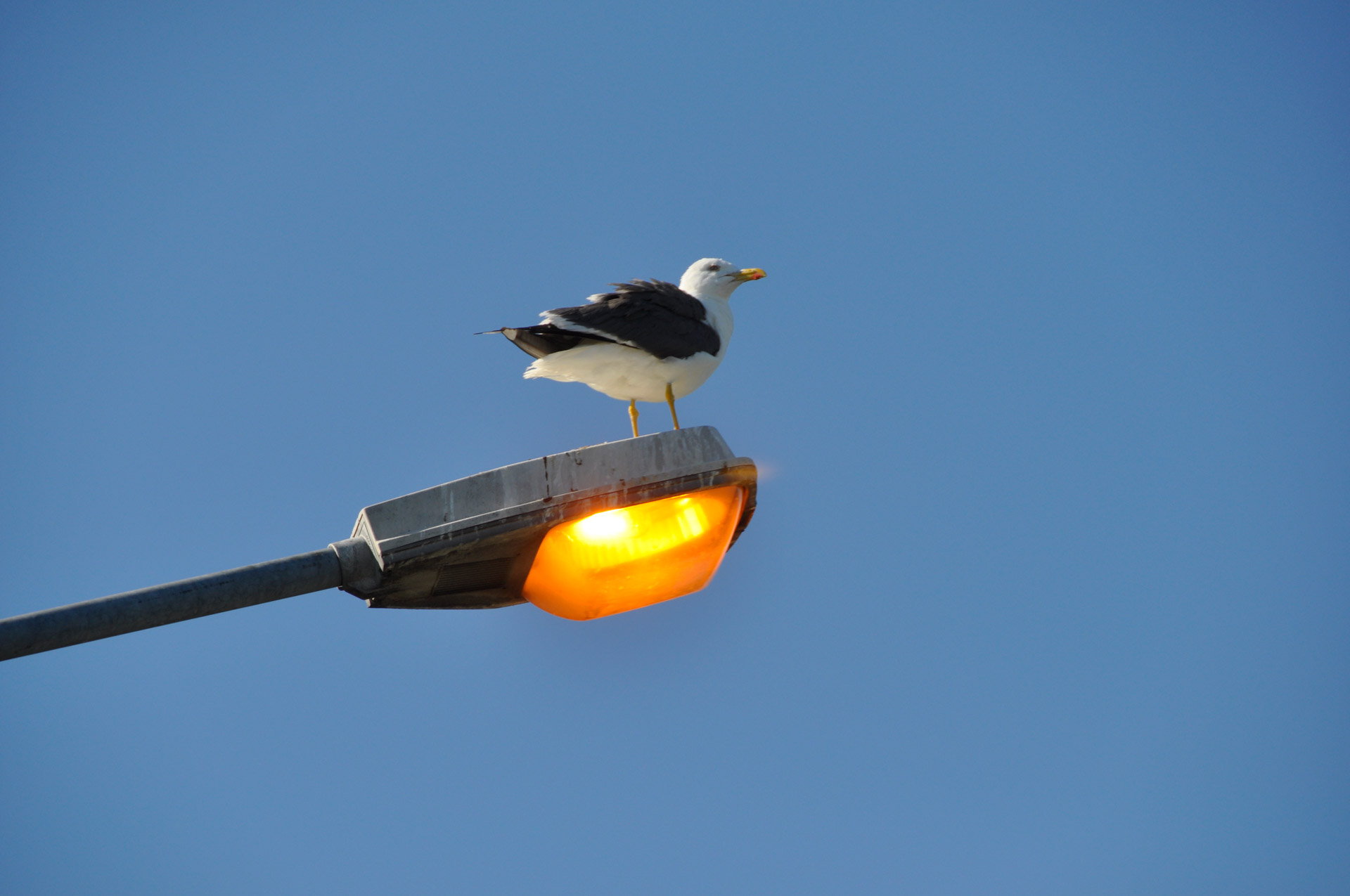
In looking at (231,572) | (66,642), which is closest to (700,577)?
(231,572)

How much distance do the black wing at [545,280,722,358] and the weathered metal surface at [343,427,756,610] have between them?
191 cm

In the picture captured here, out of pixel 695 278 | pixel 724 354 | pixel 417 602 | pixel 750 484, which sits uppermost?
pixel 695 278

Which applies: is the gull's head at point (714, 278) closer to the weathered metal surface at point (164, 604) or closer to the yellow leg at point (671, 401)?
the yellow leg at point (671, 401)

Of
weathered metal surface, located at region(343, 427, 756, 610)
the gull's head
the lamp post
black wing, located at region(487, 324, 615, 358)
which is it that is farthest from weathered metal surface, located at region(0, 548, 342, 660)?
the gull's head

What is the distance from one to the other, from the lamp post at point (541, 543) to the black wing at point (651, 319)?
1.87 meters

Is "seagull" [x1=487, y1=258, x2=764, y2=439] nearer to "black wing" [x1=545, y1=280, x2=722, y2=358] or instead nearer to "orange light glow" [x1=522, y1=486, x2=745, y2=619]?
"black wing" [x1=545, y1=280, x2=722, y2=358]

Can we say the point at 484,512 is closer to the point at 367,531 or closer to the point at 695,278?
the point at 367,531

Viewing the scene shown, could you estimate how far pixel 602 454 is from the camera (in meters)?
3.16

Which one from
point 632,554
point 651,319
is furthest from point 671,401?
point 632,554

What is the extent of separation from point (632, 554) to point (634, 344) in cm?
224

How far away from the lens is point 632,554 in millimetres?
3316

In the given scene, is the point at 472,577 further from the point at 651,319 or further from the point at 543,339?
the point at 651,319

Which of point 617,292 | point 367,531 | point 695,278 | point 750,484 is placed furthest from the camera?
point 695,278

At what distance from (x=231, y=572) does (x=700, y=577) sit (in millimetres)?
1372
